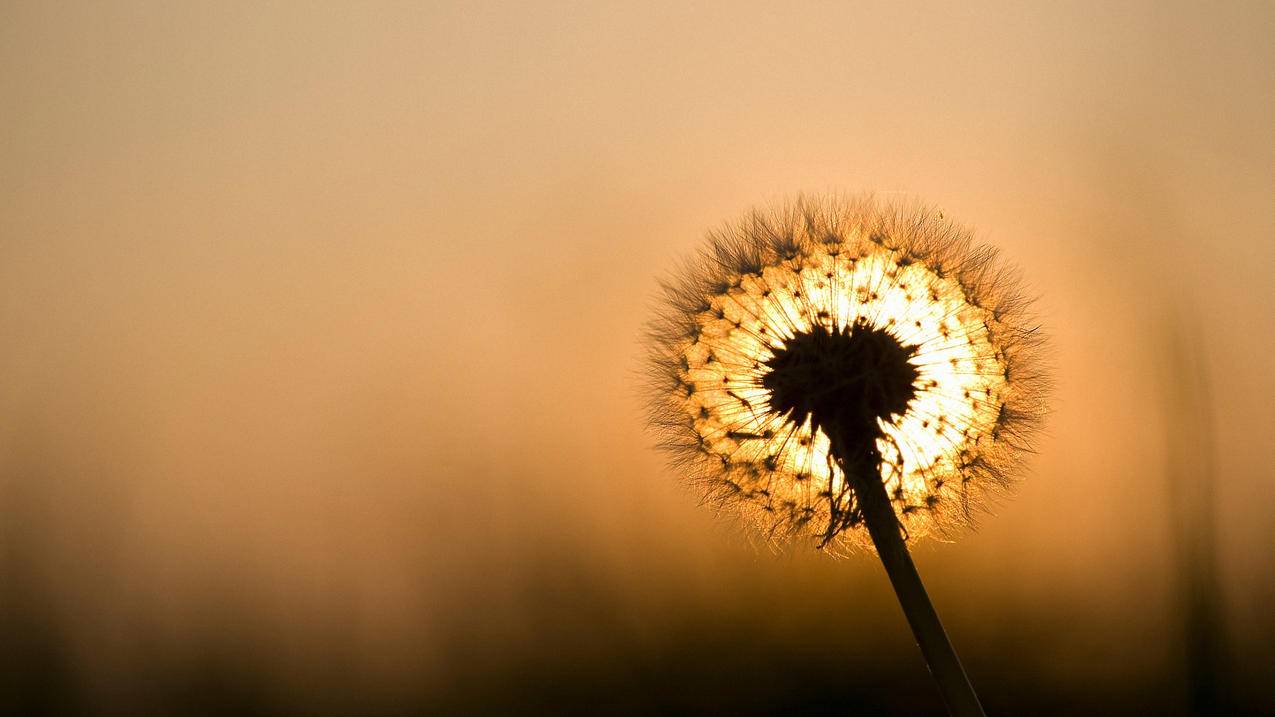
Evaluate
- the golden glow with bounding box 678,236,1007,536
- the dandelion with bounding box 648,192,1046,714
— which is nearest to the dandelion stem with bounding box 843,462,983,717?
the dandelion with bounding box 648,192,1046,714

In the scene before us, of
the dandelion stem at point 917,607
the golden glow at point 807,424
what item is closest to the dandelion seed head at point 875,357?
the golden glow at point 807,424

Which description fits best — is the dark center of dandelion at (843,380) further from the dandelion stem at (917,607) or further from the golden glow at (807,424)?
the dandelion stem at (917,607)

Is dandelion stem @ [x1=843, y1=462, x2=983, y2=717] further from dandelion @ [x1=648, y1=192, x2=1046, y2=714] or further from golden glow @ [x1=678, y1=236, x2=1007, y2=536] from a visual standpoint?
golden glow @ [x1=678, y1=236, x2=1007, y2=536]

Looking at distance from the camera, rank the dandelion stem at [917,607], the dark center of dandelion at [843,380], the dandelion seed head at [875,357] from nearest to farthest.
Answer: the dandelion stem at [917,607], the dark center of dandelion at [843,380], the dandelion seed head at [875,357]

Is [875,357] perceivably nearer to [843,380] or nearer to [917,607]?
[843,380]

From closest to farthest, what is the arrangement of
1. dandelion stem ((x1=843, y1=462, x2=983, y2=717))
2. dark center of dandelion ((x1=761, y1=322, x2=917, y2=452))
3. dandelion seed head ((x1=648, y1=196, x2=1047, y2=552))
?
dandelion stem ((x1=843, y1=462, x2=983, y2=717))
dark center of dandelion ((x1=761, y1=322, x2=917, y2=452))
dandelion seed head ((x1=648, y1=196, x2=1047, y2=552))

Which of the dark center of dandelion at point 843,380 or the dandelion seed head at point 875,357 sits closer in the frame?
the dark center of dandelion at point 843,380
